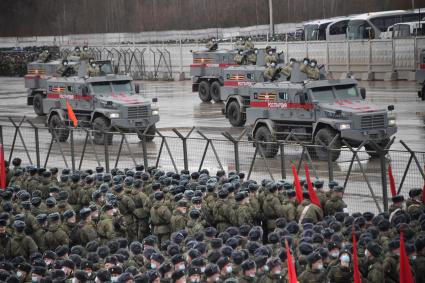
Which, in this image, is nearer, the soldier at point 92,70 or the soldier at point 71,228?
the soldier at point 71,228

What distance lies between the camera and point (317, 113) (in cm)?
2650

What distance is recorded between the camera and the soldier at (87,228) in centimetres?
1631

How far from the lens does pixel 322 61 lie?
47.4m

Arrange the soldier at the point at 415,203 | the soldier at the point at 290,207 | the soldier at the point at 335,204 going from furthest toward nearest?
the soldier at the point at 335,204 < the soldier at the point at 290,207 < the soldier at the point at 415,203

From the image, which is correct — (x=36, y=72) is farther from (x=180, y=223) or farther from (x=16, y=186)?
(x=180, y=223)

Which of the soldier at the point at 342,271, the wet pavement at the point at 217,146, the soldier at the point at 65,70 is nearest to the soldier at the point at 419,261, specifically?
the soldier at the point at 342,271

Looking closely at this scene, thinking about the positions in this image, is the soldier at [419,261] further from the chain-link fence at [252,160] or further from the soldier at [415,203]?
the chain-link fence at [252,160]

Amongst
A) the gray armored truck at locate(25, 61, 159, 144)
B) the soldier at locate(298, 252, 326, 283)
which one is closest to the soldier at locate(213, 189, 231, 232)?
the soldier at locate(298, 252, 326, 283)

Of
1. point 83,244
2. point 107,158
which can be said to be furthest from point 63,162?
point 83,244

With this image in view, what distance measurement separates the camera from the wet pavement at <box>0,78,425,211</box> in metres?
19.3

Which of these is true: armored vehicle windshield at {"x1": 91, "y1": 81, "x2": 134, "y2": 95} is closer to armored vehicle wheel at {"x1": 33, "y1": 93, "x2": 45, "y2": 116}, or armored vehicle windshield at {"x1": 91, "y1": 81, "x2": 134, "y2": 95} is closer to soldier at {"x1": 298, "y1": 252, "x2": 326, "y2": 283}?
armored vehicle wheel at {"x1": 33, "y1": 93, "x2": 45, "y2": 116}

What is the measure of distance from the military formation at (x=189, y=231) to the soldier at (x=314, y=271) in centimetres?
1

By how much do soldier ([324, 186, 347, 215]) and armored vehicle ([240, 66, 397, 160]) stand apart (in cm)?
684

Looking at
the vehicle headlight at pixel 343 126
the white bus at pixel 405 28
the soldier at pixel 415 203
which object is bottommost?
the soldier at pixel 415 203
